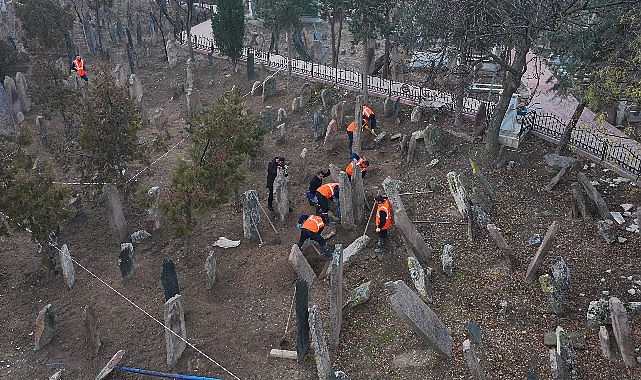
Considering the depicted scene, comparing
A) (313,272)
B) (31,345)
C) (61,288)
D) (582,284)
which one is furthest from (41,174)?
(582,284)

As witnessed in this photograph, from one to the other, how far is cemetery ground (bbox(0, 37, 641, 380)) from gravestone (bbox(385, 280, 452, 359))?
0.25 metres

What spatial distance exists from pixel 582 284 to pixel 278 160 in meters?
6.90

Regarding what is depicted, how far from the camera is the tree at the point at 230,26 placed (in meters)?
21.6

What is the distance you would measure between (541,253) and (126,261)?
7.95 m

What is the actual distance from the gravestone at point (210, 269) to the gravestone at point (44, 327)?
2739 millimetres

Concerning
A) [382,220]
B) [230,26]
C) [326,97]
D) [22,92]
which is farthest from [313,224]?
[22,92]

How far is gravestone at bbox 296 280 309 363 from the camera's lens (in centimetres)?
854

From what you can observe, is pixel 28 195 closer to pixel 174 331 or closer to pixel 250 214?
pixel 174 331

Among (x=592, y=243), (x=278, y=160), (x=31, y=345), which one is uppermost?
(x=278, y=160)

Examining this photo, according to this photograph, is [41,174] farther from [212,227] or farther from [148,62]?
[148,62]

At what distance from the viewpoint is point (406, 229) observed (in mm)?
10898

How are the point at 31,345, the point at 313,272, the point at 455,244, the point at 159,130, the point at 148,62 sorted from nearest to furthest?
the point at 31,345 < the point at 313,272 < the point at 455,244 < the point at 159,130 < the point at 148,62

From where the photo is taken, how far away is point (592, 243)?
11.3m

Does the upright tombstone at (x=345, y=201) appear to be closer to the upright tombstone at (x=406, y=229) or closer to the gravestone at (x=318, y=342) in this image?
the upright tombstone at (x=406, y=229)
